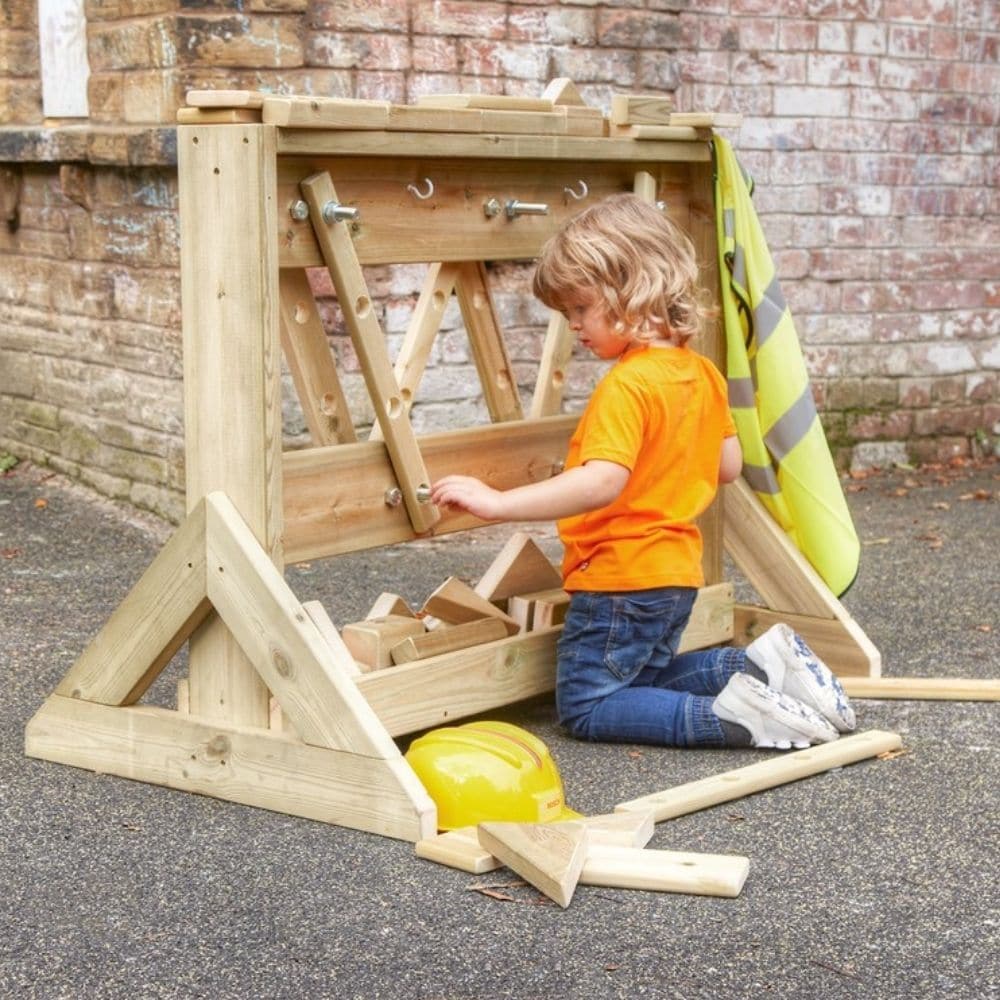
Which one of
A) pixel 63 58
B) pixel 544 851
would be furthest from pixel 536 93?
pixel 544 851

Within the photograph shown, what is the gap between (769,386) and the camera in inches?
177

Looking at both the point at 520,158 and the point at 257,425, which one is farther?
the point at 520,158

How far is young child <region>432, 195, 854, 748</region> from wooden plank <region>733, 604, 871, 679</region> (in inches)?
20.7

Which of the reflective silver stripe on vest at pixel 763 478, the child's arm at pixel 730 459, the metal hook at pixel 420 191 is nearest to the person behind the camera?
the metal hook at pixel 420 191

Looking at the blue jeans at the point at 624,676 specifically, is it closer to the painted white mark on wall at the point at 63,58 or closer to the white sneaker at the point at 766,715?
the white sneaker at the point at 766,715

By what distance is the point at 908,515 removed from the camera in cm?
730

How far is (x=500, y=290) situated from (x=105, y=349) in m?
1.63

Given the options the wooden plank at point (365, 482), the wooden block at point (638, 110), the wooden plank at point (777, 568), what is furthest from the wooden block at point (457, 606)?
the wooden block at point (638, 110)

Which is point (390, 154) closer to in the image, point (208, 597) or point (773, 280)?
point (208, 597)

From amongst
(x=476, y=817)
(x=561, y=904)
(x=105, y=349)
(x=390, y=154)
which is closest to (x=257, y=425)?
(x=390, y=154)

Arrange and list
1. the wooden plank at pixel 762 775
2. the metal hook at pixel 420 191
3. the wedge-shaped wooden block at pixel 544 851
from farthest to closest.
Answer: the metal hook at pixel 420 191, the wooden plank at pixel 762 775, the wedge-shaped wooden block at pixel 544 851

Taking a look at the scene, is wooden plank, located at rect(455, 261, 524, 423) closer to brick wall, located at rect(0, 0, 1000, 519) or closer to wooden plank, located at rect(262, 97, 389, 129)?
wooden plank, located at rect(262, 97, 389, 129)

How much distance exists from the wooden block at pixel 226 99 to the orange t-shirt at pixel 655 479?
3.38 ft

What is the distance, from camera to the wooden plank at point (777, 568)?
4535 millimetres
